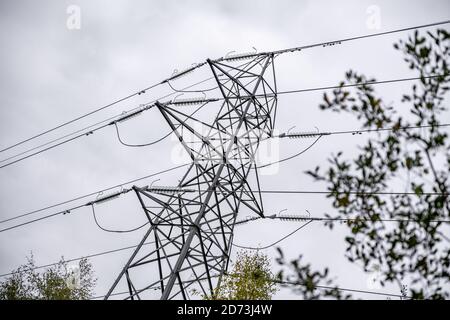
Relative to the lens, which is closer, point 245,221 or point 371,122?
point 371,122

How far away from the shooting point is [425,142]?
14.7 ft

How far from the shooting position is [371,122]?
16.0 ft

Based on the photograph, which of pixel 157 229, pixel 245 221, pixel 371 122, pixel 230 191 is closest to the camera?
pixel 371 122
